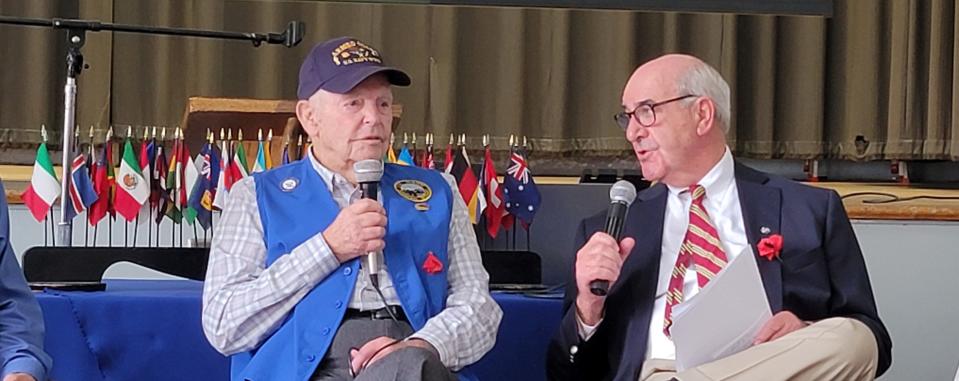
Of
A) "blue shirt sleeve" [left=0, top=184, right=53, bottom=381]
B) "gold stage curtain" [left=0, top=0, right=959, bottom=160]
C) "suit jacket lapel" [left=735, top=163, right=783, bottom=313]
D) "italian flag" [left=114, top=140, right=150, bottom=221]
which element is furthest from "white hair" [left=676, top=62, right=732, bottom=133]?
"gold stage curtain" [left=0, top=0, right=959, bottom=160]

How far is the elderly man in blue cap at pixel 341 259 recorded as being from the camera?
219 centimetres

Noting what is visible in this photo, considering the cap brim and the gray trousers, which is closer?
the gray trousers

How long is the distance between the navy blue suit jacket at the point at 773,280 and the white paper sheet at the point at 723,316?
17 centimetres

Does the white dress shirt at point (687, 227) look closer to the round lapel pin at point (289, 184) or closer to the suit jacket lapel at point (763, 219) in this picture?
the suit jacket lapel at point (763, 219)

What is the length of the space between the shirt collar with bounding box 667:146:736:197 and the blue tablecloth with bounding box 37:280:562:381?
0.47 metres

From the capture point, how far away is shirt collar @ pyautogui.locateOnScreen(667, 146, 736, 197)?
2.44 m

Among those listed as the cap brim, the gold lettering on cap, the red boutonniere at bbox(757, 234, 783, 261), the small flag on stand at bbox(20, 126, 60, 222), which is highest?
the gold lettering on cap

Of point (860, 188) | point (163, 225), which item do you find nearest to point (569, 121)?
point (860, 188)

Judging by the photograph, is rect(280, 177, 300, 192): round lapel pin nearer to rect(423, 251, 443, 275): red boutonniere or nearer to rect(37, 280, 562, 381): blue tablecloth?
rect(423, 251, 443, 275): red boutonniere

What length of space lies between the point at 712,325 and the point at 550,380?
1.40 ft

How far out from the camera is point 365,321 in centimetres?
225

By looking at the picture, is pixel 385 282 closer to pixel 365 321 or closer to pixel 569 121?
pixel 365 321

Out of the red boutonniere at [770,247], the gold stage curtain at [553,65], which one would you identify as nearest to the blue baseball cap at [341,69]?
the red boutonniere at [770,247]

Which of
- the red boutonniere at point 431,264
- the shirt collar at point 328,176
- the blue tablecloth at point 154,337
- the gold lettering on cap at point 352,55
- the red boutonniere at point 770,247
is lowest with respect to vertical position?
the blue tablecloth at point 154,337
